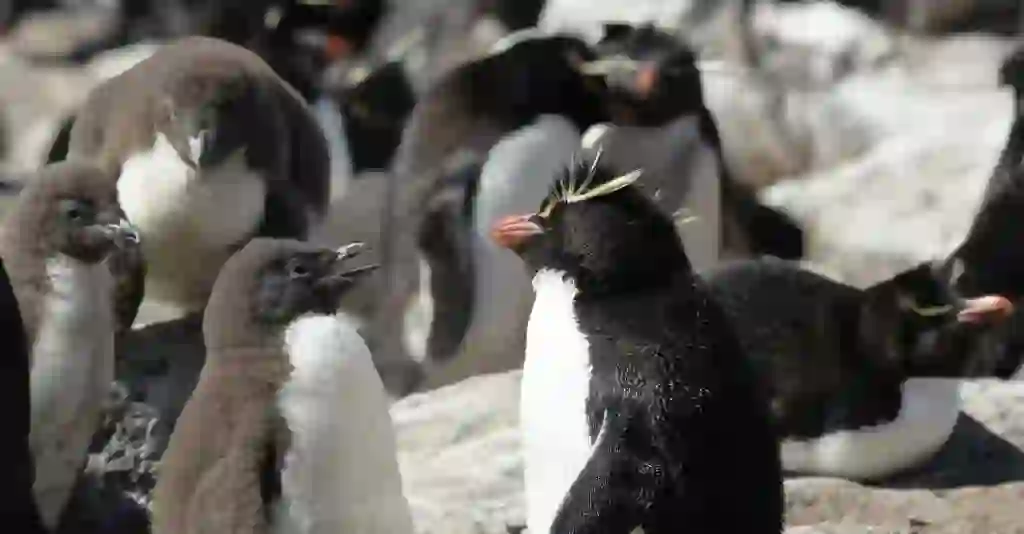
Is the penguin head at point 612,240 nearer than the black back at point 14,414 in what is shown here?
Yes

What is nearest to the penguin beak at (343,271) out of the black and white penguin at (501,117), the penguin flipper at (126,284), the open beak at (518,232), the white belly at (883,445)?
the open beak at (518,232)

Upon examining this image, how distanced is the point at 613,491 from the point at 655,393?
0.15m

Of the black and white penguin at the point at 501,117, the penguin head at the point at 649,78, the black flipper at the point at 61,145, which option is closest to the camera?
the black flipper at the point at 61,145

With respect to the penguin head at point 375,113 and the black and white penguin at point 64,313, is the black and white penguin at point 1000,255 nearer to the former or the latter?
the penguin head at point 375,113

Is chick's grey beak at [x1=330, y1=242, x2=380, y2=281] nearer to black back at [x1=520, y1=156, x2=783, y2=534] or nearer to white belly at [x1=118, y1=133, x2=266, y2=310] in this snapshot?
black back at [x1=520, y1=156, x2=783, y2=534]

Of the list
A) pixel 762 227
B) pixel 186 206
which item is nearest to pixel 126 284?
pixel 186 206

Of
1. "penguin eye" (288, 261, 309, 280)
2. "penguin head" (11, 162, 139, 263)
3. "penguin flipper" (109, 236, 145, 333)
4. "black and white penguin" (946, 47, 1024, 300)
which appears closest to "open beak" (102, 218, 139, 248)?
"penguin head" (11, 162, 139, 263)

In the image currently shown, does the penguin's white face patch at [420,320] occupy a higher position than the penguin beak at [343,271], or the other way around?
the penguin beak at [343,271]

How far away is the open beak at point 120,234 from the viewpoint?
123 inches

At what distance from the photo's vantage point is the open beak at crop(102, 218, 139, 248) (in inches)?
123

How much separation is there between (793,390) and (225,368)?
4.21ft

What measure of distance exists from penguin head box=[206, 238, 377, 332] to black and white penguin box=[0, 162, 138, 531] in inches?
18.2

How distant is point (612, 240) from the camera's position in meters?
2.49

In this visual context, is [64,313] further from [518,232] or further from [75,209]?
[518,232]
